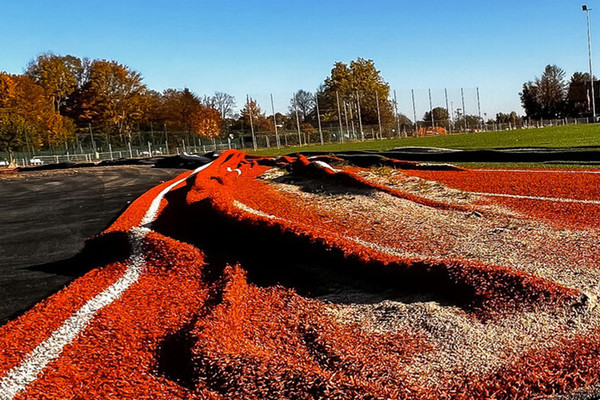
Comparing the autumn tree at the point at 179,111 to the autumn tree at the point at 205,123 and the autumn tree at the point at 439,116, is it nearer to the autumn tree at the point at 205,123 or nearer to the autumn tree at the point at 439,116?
the autumn tree at the point at 205,123

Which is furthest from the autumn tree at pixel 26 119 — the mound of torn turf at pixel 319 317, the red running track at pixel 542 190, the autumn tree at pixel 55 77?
the mound of torn turf at pixel 319 317

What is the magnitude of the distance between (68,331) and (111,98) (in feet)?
160

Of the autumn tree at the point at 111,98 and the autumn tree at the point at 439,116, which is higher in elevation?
the autumn tree at the point at 111,98

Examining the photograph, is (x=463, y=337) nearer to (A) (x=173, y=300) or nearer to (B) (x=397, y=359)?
(B) (x=397, y=359)

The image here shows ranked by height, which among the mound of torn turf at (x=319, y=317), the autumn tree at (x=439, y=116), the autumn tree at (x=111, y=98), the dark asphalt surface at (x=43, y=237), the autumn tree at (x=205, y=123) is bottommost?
the mound of torn turf at (x=319, y=317)

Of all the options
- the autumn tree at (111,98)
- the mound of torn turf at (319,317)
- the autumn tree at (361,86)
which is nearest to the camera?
the mound of torn turf at (319,317)

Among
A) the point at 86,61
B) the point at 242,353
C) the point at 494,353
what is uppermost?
the point at 86,61

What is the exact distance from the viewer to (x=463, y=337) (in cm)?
222

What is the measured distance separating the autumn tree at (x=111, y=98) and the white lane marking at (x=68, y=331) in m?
46.3

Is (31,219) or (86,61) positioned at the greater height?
(86,61)

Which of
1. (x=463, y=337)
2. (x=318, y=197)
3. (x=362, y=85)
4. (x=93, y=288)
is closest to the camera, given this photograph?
(x=463, y=337)

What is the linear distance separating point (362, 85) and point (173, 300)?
5875 centimetres

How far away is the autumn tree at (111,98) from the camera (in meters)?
46.5

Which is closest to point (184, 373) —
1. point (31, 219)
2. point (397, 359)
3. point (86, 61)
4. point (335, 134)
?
point (397, 359)
